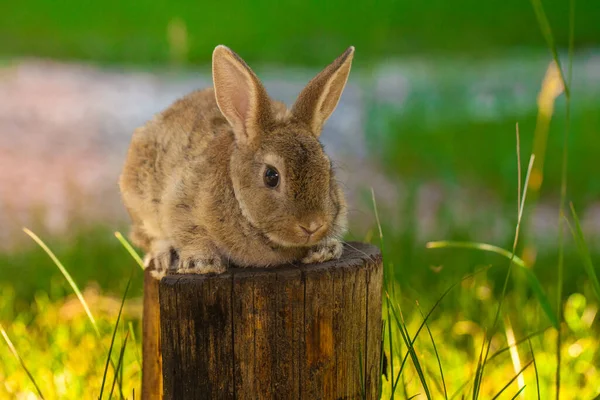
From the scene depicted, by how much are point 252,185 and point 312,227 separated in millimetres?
313

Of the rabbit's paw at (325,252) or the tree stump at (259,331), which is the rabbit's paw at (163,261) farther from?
the rabbit's paw at (325,252)

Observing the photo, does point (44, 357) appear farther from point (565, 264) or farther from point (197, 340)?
point (565, 264)

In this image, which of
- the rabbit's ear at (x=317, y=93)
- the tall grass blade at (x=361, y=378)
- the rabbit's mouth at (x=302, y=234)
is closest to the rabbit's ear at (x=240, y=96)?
the rabbit's ear at (x=317, y=93)

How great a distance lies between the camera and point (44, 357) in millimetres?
4281

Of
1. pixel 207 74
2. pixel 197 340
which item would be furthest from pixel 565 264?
pixel 207 74

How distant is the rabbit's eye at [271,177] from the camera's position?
2.96 m

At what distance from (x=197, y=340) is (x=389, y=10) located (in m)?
7.50

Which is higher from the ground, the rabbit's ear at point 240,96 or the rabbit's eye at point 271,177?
the rabbit's ear at point 240,96

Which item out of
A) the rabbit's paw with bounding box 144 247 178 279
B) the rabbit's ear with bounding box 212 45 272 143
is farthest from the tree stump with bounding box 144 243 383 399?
the rabbit's ear with bounding box 212 45 272 143

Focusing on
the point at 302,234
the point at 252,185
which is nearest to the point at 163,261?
the point at 252,185

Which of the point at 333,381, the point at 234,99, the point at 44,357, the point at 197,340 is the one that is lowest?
the point at 44,357

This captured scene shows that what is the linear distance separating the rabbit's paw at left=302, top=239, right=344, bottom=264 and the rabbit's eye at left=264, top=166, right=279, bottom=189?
32 centimetres

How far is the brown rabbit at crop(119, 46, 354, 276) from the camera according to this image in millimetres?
2920

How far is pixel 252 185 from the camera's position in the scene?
301 cm
